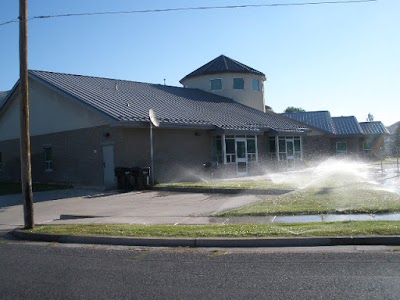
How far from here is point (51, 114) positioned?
84.4ft

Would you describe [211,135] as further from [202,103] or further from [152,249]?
[152,249]

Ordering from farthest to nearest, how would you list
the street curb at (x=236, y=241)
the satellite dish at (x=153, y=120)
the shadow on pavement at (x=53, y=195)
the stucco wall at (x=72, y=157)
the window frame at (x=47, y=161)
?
the window frame at (x=47, y=161) < the stucco wall at (x=72, y=157) < the satellite dish at (x=153, y=120) < the shadow on pavement at (x=53, y=195) < the street curb at (x=236, y=241)

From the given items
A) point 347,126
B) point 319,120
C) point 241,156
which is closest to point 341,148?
point 347,126

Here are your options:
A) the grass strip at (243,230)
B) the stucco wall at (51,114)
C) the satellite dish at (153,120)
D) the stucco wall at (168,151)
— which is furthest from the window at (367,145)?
the grass strip at (243,230)

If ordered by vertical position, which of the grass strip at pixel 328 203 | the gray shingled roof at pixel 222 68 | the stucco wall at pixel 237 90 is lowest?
the grass strip at pixel 328 203

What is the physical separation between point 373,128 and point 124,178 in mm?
32966

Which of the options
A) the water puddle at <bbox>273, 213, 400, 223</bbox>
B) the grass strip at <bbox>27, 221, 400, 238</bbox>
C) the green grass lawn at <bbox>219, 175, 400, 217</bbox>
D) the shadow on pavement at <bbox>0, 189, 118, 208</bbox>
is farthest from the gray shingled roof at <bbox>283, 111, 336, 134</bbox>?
the grass strip at <bbox>27, 221, 400, 238</bbox>

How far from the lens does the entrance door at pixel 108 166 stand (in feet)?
71.8

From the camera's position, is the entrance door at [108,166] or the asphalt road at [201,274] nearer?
the asphalt road at [201,274]

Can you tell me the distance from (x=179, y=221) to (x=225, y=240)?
2.96 metres

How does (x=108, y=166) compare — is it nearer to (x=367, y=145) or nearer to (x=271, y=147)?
(x=271, y=147)

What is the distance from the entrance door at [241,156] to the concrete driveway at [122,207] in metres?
8.75

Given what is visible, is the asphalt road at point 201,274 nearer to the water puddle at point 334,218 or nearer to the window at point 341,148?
the water puddle at point 334,218

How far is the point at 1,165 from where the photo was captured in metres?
31.2
